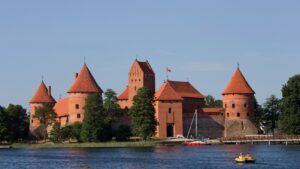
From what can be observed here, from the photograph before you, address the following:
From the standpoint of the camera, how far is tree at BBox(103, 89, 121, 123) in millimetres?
93613

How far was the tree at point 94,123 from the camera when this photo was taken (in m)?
84.9

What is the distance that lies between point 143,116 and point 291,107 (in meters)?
16.3

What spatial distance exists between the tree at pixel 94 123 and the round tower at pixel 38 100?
64.7 ft

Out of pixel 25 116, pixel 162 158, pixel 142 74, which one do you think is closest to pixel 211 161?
pixel 162 158

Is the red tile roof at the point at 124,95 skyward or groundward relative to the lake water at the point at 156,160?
skyward

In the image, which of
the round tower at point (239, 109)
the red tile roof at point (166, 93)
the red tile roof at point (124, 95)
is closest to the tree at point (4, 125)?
the red tile roof at point (124, 95)

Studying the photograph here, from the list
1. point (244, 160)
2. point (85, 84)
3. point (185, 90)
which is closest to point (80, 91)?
point (85, 84)

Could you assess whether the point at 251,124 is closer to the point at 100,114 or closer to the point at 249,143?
the point at 249,143

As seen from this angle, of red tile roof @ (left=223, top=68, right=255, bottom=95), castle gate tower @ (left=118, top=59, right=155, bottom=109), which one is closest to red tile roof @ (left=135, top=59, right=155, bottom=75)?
castle gate tower @ (left=118, top=59, right=155, bottom=109)

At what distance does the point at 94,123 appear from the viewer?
85.2 m

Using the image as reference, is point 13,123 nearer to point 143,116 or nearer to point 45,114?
point 45,114

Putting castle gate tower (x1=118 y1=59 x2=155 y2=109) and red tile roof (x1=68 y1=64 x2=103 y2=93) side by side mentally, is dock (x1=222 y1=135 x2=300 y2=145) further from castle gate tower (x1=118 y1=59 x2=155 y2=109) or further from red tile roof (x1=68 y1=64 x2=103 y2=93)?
red tile roof (x1=68 y1=64 x2=103 y2=93)

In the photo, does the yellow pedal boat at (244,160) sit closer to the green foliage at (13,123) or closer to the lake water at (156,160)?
the lake water at (156,160)

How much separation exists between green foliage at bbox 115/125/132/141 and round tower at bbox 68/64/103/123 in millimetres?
8781
